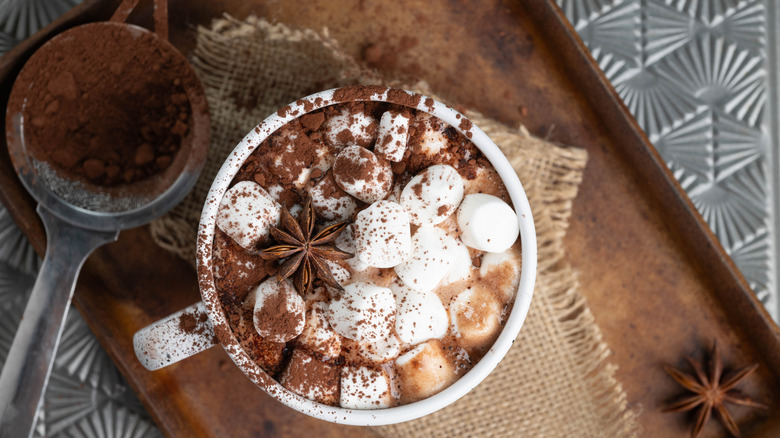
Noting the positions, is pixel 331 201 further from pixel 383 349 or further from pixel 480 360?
pixel 480 360

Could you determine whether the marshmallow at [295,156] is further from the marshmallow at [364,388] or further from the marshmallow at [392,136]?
the marshmallow at [364,388]

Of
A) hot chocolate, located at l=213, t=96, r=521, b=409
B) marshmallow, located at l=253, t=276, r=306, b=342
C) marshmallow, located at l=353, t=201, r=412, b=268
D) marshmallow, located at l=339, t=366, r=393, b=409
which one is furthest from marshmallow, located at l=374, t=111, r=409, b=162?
marshmallow, located at l=339, t=366, r=393, b=409

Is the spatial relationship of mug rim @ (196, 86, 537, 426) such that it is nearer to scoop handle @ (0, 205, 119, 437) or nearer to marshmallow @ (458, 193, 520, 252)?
marshmallow @ (458, 193, 520, 252)

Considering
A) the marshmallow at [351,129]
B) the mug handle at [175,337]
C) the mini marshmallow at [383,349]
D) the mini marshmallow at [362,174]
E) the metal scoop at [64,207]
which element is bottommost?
the mini marshmallow at [383,349]

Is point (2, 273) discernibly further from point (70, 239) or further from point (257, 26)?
point (257, 26)

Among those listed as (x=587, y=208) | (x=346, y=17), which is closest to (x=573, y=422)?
(x=587, y=208)

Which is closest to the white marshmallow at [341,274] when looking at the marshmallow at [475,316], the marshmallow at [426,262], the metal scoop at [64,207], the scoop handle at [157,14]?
the marshmallow at [426,262]

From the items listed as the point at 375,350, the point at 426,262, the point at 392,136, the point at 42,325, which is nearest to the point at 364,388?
the point at 375,350
